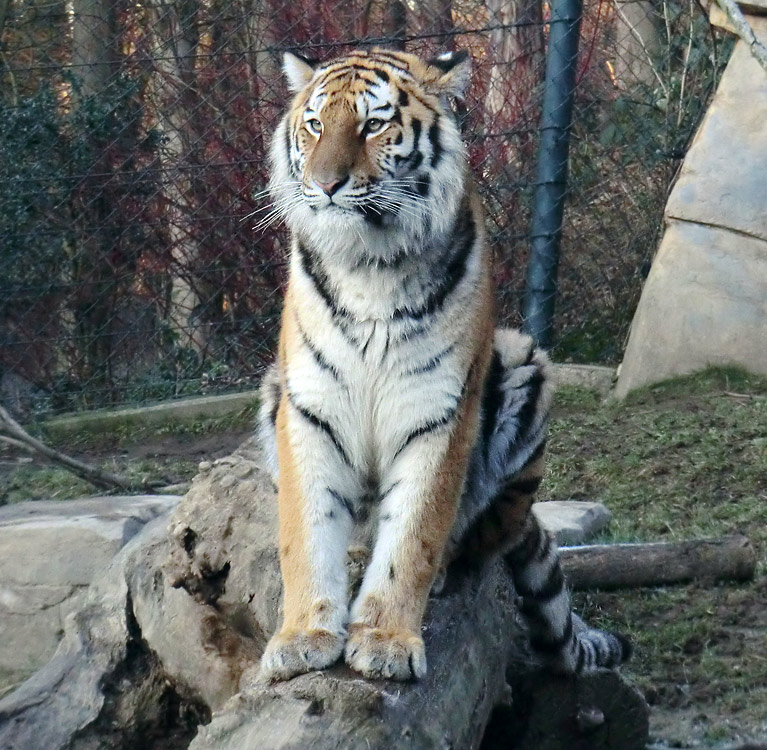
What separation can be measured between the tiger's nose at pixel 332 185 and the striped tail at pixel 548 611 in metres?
1.14

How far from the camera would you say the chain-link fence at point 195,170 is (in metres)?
6.50

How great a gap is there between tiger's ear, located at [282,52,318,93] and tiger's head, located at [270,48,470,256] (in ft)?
0.11

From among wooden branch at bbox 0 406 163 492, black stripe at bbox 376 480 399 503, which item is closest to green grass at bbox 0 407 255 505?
wooden branch at bbox 0 406 163 492

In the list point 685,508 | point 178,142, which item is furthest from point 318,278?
point 178,142

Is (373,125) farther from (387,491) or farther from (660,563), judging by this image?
(660,563)

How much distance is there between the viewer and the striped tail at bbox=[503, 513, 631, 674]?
3.51 m

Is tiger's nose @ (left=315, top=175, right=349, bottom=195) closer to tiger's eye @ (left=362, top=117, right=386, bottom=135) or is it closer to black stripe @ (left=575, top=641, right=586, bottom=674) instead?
tiger's eye @ (left=362, top=117, right=386, bottom=135)

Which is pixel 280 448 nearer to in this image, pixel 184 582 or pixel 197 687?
pixel 184 582

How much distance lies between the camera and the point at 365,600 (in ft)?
9.90

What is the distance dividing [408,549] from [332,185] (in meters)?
0.98

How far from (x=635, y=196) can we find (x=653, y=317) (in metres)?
0.80

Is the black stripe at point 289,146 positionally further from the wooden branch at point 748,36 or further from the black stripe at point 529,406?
the wooden branch at point 748,36

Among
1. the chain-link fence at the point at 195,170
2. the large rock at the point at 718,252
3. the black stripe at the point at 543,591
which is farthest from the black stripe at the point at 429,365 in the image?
the large rock at the point at 718,252

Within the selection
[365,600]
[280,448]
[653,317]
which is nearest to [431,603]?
[365,600]
